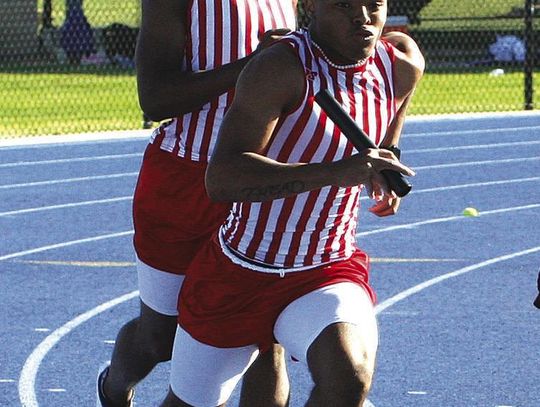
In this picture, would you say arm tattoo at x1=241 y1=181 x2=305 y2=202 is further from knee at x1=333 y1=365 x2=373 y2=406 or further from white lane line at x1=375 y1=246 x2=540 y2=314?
white lane line at x1=375 y1=246 x2=540 y2=314

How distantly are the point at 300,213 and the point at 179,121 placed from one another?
0.88 meters

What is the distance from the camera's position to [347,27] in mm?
3832

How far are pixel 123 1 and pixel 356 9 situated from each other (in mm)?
36164

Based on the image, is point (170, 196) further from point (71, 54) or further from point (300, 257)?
point (71, 54)

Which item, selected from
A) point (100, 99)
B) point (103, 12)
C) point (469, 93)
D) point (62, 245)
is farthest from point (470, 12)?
point (62, 245)

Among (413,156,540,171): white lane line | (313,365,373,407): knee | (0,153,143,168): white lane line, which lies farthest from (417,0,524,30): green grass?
(313,365,373,407): knee

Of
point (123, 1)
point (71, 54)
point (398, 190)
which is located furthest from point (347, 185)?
point (123, 1)

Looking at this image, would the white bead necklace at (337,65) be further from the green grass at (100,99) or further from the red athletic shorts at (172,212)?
the green grass at (100,99)

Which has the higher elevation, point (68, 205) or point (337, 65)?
point (337, 65)

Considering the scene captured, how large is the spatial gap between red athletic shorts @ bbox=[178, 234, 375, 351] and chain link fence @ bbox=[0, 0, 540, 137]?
39.3ft

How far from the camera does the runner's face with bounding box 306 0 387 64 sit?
3820 mm

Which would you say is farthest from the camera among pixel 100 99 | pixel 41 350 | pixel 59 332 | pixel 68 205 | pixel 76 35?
pixel 76 35

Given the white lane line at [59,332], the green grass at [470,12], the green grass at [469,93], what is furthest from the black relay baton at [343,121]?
the green grass at [470,12]

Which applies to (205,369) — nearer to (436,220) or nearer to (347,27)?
(347,27)
